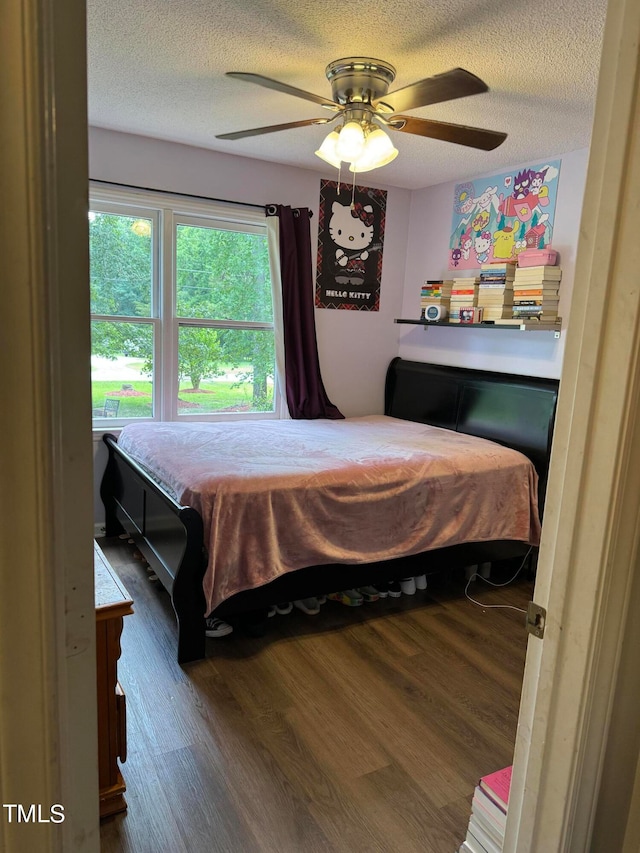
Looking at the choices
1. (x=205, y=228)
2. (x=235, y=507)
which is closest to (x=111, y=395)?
(x=205, y=228)

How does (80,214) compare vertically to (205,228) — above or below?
below

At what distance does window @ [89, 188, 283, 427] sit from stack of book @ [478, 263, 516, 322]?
1.51 meters

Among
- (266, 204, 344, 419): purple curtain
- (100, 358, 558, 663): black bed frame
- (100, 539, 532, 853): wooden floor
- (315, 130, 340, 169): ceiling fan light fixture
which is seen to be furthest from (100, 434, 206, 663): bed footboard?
(315, 130, 340, 169): ceiling fan light fixture

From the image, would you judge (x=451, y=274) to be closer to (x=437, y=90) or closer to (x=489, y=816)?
(x=437, y=90)

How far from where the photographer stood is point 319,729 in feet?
6.73

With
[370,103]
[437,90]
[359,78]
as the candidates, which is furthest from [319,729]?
[359,78]

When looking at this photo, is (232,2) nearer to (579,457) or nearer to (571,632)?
(579,457)

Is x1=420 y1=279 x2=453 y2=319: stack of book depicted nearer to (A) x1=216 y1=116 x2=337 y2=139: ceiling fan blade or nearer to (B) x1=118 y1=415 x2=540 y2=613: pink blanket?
(B) x1=118 y1=415 x2=540 y2=613: pink blanket

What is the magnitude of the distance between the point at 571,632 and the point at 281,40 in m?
2.34

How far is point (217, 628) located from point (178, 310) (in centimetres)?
226

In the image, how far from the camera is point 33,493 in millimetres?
546

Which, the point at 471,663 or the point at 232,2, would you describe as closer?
the point at 232,2

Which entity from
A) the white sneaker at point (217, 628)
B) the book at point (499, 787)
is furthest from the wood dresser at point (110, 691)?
the book at point (499, 787)

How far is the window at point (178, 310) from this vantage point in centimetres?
377
